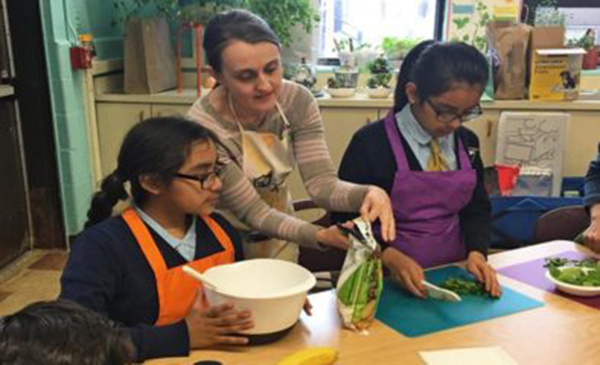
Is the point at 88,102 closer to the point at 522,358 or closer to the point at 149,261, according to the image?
the point at 149,261

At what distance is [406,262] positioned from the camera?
4.71ft

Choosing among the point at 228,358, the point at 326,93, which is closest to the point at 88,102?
the point at 326,93

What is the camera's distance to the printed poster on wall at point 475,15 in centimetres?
331

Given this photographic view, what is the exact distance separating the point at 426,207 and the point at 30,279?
2171 millimetres

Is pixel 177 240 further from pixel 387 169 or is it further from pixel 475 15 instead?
pixel 475 15

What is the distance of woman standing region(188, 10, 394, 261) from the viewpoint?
148 cm

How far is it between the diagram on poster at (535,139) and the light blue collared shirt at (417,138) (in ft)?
4.64

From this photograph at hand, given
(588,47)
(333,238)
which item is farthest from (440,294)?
(588,47)

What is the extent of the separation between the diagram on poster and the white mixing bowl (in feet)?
6.74

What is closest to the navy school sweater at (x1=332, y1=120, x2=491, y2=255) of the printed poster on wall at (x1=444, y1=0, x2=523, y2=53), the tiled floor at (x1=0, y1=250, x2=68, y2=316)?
the tiled floor at (x1=0, y1=250, x2=68, y2=316)

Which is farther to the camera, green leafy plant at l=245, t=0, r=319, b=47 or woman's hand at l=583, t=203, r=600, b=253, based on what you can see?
green leafy plant at l=245, t=0, r=319, b=47

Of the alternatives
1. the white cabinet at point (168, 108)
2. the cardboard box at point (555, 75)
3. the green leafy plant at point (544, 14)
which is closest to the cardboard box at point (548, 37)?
the cardboard box at point (555, 75)

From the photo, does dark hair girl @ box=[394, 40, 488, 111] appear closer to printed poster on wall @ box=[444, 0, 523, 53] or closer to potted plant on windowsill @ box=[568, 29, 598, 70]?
printed poster on wall @ box=[444, 0, 523, 53]

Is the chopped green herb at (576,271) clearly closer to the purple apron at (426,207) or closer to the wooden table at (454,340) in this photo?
the wooden table at (454,340)
